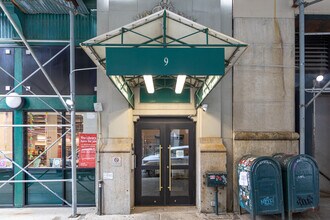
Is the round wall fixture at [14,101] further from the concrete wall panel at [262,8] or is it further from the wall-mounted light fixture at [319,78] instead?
the wall-mounted light fixture at [319,78]

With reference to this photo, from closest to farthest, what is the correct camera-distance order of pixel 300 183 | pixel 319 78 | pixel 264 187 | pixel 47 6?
1. pixel 264 187
2. pixel 300 183
3. pixel 47 6
4. pixel 319 78

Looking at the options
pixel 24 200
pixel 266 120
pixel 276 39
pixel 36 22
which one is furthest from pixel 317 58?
pixel 24 200

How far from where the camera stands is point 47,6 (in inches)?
294

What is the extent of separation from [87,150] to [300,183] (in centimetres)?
546

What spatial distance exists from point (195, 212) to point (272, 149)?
2721 mm

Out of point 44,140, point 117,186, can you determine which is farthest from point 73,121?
point 117,186

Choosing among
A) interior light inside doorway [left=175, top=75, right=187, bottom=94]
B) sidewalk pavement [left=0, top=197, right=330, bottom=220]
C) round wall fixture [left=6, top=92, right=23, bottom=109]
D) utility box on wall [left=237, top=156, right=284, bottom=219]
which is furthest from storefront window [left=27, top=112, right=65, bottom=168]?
utility box on wall [left=237, top=156, right=284, bottom=219]

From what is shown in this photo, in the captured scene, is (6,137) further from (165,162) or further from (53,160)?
(165,162)

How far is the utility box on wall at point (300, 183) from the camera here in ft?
21.0

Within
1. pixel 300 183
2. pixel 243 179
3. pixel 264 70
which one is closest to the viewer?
pixel 300 183

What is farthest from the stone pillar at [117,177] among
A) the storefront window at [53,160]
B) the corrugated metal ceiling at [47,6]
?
the corrugated metal ceiling at [47,6]

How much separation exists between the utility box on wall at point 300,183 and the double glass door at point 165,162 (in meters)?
2.60

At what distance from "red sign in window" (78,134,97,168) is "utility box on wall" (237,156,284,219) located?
4.12m

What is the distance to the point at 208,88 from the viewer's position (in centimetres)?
640
